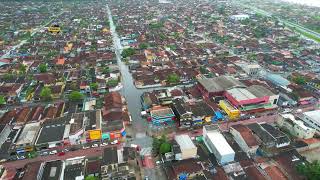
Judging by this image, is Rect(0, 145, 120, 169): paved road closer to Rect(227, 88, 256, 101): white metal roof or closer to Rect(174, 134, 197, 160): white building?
Rect(174, 134, 197, 160): white building

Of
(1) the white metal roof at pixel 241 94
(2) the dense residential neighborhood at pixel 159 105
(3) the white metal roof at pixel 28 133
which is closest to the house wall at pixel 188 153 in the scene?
(2) the dense residential neighborhood at pixel 159 105

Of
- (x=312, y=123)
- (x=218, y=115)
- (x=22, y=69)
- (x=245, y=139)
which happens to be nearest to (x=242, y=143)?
(x=245, y=139)

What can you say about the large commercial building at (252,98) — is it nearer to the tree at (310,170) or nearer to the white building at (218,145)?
the white building at (218,145)

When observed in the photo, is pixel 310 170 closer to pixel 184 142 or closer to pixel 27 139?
pixel 184 142

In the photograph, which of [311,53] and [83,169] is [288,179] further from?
[311,53]

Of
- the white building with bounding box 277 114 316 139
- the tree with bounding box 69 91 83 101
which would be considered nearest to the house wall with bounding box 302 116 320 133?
the white building with bounding box 277 114 316 139

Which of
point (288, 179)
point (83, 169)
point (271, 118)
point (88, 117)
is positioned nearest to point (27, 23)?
point (88, 117)

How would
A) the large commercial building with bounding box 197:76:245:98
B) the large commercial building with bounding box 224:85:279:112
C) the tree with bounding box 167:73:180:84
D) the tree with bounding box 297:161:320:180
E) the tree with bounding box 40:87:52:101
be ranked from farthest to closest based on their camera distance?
the tree with bounding box 167:73:180:84, the tree with bounding box 40:87:52:101, the large commercial building with bounding box 197:76:245:98, the large commercial building with bounding box 224:85:279:112, the tree with bounding box 297:161:320:180
